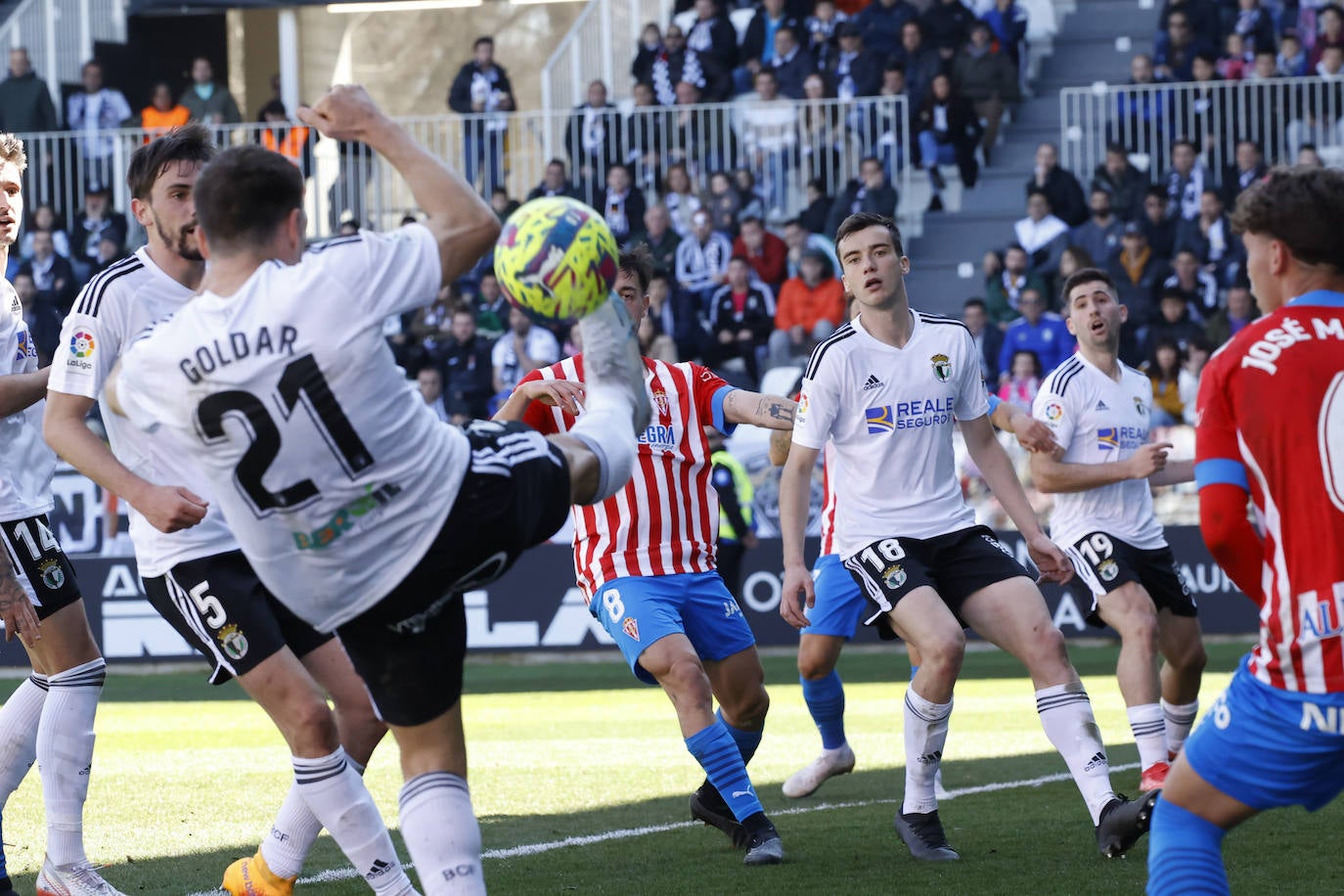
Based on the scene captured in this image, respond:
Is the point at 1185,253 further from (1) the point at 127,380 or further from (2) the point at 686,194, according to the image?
(1) the point at 127,380

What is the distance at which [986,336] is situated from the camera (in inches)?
742

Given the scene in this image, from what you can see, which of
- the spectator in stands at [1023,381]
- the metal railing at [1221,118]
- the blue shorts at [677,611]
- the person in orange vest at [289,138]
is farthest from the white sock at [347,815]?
the person in orange vest at [289,138]

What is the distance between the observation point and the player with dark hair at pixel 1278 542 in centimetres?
380

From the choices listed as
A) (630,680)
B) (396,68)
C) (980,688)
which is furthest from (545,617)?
(396,68)

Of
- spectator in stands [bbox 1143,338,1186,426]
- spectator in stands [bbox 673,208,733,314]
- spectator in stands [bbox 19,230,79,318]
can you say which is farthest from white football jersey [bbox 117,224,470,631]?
spectator in stands [bbox 19,230,79,318]

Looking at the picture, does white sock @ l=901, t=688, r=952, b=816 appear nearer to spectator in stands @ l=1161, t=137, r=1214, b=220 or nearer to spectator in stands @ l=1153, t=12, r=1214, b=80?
spectator in stands @ l=1161, t=137, r=1214, b=220

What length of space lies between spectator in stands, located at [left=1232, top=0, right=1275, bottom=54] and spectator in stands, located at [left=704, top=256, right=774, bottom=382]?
6737 millimetres

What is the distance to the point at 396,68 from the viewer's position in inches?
1201

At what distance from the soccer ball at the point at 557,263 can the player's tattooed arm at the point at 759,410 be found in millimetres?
2614

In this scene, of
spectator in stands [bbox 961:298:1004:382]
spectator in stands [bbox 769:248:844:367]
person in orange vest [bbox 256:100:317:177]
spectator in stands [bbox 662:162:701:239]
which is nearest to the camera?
spectator in stands [bbox 961:298:1004:382]

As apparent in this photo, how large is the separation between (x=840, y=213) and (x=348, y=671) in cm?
1576

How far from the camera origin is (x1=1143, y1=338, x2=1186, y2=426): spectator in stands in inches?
679

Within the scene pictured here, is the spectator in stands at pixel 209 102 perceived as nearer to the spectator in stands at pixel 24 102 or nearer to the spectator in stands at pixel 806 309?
the spectator in stands at pixel 24 102

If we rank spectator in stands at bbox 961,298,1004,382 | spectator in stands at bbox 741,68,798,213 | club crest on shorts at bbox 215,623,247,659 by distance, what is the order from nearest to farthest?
1. club crest on shorts at bbox 215,623,247,659
2. spectator in stands at bbox 961,298,1004,382
3. spectator in stands at bbox 741,68,798,213
